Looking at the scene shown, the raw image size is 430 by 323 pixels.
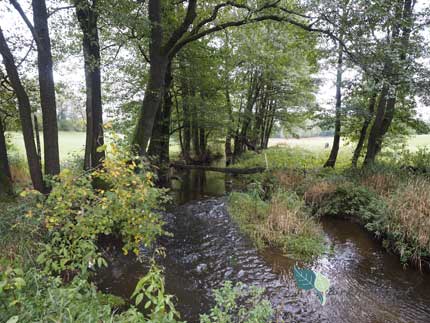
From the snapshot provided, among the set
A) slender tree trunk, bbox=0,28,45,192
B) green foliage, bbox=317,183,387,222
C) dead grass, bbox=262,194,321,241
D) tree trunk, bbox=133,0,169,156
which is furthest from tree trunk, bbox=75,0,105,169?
green foliage, bbox=317,183,387,222

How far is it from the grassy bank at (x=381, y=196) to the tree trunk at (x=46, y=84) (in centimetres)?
443

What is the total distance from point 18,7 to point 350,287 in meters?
7.37

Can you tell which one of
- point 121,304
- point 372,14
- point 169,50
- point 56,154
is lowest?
point 121,304

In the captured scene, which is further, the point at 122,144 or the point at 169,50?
the point at 169,50

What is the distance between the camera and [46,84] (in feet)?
14.8

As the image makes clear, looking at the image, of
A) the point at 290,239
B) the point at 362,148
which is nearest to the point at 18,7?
the point at 290,239

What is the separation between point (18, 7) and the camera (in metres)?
4.45

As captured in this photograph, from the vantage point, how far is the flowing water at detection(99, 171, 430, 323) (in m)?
3.23

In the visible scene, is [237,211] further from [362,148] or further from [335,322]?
[362,148]

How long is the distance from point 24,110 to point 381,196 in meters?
7.79

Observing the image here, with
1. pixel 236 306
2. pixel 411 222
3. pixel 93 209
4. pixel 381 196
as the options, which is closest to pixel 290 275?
pixel 236 306

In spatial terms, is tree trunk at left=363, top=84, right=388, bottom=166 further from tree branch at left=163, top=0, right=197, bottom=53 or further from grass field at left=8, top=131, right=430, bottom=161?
tree branch at left=163, top=0, right=197, bottom=53

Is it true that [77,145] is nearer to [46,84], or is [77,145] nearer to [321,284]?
[46,84]

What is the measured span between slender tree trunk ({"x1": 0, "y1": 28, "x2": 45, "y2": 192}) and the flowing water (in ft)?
8.55
